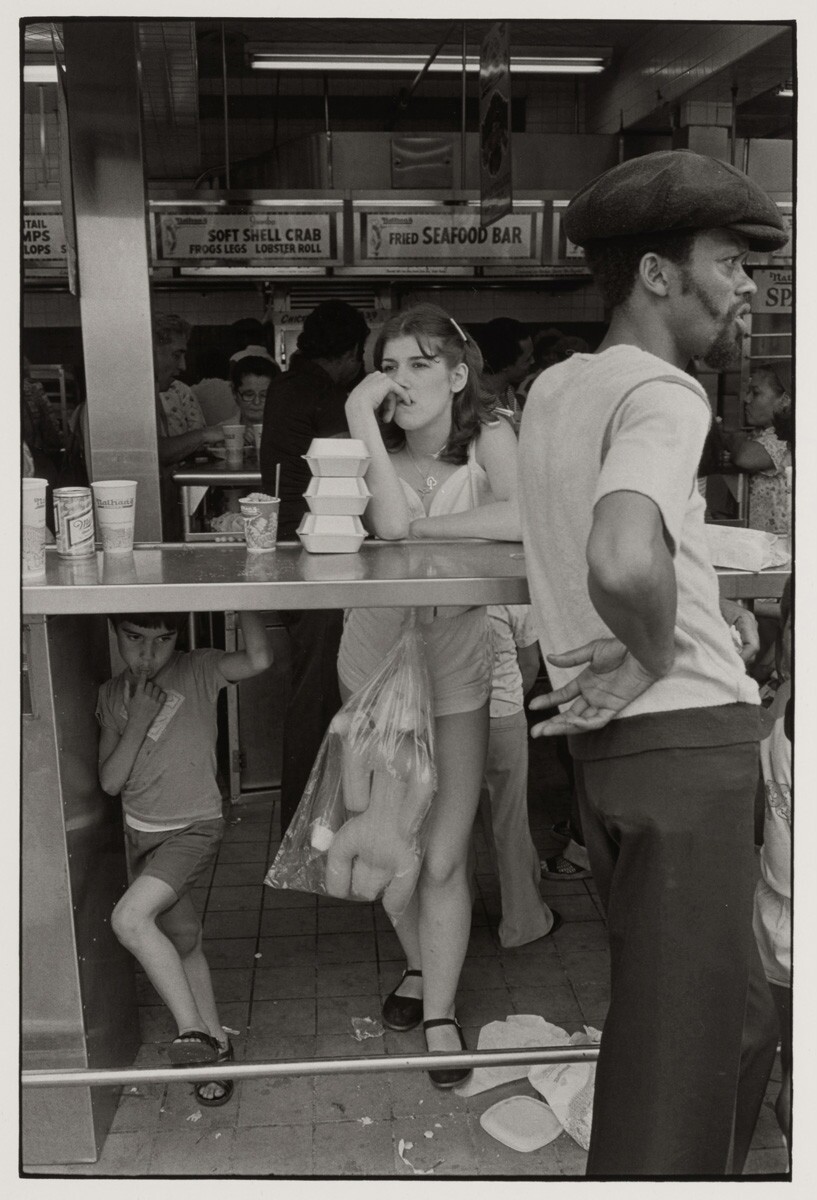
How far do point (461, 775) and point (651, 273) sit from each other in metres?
1.37

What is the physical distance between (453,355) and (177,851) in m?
1.40

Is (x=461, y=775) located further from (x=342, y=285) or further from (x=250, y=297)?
(x=250, y=297)

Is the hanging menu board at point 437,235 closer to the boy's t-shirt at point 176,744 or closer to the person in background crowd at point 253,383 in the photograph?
the person in background crowd at point 253,383

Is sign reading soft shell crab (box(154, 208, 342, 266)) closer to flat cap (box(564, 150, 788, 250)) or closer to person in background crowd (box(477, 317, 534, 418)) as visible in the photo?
person in background crowd (box(477, 317, 534, 418))

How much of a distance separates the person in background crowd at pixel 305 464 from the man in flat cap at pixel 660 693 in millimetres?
2137

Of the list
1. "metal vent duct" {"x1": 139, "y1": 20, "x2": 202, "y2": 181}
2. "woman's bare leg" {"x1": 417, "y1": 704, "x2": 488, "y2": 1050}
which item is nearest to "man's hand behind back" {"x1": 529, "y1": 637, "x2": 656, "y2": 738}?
"woman's bare leg" {"x1": 417, "y1": 704, "x2": 488, "y2": 1050}

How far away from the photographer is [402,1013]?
3.12 meters

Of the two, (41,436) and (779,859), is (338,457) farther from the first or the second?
Answer: (41,436)

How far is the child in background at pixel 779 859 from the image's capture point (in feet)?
7.47

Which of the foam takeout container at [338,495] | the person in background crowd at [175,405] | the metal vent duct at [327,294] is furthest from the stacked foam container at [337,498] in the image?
the metal vent duct at [327,294]

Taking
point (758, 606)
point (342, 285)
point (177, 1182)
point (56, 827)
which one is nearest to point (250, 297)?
point (342, 285)

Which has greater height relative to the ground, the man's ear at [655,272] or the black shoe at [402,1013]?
the man's ear at [655,272]

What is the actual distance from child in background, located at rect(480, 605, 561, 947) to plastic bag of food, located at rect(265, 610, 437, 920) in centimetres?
82

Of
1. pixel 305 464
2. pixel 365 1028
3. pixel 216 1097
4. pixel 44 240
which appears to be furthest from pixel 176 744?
pixel 44 240
